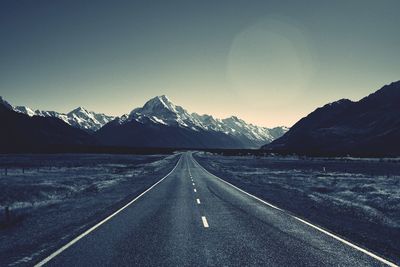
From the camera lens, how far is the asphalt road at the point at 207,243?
8.05m

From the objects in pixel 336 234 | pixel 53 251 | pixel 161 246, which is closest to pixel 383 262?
pixel 336 234

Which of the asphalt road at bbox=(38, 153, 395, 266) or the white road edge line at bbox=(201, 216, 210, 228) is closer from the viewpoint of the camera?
the asphalt road at bbox=(38, 153, 395, 266)

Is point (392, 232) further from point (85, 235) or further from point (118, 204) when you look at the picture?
point (118, 204)

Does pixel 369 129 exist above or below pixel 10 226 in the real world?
above

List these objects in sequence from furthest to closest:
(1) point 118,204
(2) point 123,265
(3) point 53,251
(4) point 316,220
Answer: (1) point 118,204 → (4) point 316,220 → (3) point 53,251 → (2) point 123,265

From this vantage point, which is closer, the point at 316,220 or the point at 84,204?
the point at 316,220

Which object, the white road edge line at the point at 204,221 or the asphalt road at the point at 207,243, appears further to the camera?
the white road edge line at the point at 204,221

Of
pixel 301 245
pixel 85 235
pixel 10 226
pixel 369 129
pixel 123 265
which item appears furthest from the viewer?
pixel 369 129

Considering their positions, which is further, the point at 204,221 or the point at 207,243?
the point at 204,221

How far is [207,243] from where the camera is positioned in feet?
32.0

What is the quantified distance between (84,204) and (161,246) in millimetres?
10353

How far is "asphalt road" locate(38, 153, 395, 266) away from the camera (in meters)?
8.05

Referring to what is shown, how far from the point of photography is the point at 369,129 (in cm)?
19950

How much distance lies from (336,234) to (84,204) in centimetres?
1281
